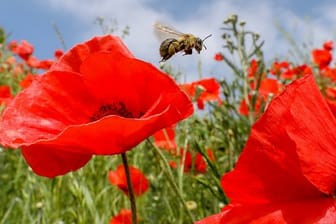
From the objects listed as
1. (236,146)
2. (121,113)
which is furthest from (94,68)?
(236,146)

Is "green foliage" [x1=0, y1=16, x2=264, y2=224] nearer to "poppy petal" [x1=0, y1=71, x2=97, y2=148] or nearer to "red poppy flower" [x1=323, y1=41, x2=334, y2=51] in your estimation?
"poppy petal" [x1=0, y1=71, x2=97, y2=148]

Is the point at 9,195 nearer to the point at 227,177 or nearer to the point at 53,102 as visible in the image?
the point at 53,102

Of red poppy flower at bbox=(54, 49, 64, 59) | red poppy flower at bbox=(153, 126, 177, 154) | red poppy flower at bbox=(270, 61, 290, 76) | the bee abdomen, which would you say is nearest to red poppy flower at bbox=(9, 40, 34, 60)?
red poppy flower at bbox=(54, 49, 64, 59)

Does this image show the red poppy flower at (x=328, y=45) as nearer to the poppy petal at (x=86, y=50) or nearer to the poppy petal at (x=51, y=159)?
Result: the poppy petal at (x=86, y=50)

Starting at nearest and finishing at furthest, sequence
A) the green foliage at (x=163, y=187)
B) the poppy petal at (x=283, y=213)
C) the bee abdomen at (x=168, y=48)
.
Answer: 1. the poppy petal at (x=283, y=213)
2. the bee abdomen at (x=168, y=48)
3. the green foliage at (x=163, y=187)

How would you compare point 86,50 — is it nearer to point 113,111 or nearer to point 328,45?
point 113,111

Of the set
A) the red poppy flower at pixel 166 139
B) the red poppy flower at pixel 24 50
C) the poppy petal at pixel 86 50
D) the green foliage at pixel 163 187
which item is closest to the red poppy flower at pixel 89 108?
the poppy petal at pixel 86 50
